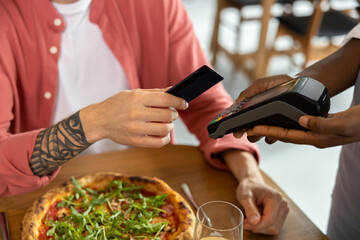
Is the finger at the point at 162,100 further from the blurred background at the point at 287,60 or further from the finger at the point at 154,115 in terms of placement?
the blurred background at the point at 287,60

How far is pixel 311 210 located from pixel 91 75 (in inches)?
61.2

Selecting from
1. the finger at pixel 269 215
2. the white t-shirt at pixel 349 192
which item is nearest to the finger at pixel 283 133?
the finger at pixel 269 215

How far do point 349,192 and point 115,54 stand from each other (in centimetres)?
85

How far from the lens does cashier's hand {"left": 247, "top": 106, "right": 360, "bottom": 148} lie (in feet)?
2.47

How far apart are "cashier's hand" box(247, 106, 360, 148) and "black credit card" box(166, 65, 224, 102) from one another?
18cm

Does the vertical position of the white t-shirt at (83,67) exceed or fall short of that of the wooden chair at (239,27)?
it exceeds it

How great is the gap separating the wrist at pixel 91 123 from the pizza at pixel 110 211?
0.58ft

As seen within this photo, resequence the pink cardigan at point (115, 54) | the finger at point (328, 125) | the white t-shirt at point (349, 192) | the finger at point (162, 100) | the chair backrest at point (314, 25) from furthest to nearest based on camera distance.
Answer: the chair backrest at point (314, 25) < the pink cardigan at point (115, 54) < the white t-shirt at point (349, 192) < the finger at point (162, 100) < the finger at point (328, 125)

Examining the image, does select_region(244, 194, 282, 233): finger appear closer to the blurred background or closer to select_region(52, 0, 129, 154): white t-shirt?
select_region(52, 0, 129, 154): white t-shirt

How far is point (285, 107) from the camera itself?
81 centimetres

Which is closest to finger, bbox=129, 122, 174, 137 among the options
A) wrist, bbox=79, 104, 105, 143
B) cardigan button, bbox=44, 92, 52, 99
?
wrist, bbox=79, 104, 105, 143

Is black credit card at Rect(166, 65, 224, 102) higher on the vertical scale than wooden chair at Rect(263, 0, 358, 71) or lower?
higher

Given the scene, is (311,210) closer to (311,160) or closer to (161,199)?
(311,160)

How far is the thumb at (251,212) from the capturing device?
1.00m
